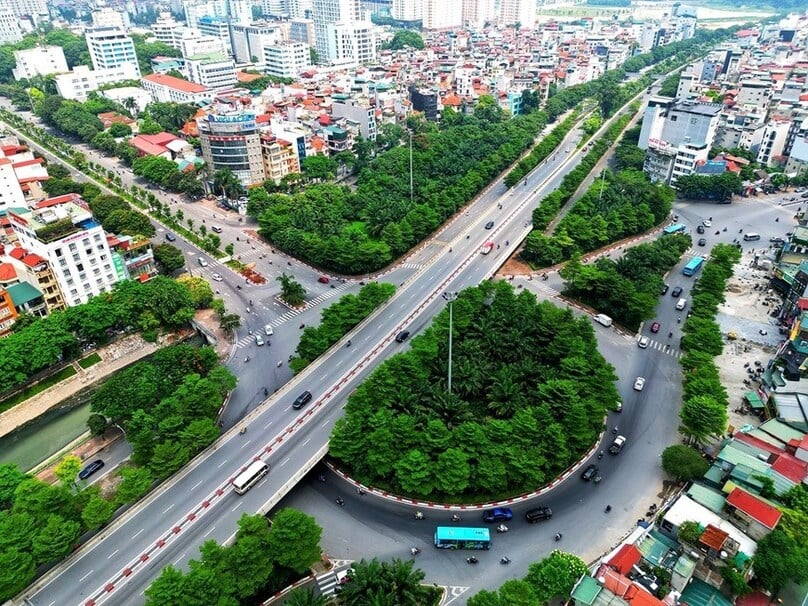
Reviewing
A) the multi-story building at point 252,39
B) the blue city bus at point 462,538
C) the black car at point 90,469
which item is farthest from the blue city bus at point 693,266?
the multi-story building at point 252,39

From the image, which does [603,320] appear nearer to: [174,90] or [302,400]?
[302,400]

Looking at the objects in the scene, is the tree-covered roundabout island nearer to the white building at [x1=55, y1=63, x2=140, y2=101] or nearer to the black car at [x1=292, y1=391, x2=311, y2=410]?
the black car at [x1=292, y1=391, x2=311, y2=410]

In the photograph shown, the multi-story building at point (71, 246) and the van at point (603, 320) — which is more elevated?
the multi-story building at point (71, 246)

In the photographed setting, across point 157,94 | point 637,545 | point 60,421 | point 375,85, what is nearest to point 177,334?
point 60,421

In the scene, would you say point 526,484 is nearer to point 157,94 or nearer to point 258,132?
point 258,132

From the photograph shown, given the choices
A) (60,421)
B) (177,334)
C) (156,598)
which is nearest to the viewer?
(156,598)

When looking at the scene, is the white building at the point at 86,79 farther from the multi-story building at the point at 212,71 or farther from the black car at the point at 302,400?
the black car at the point at 302,400
